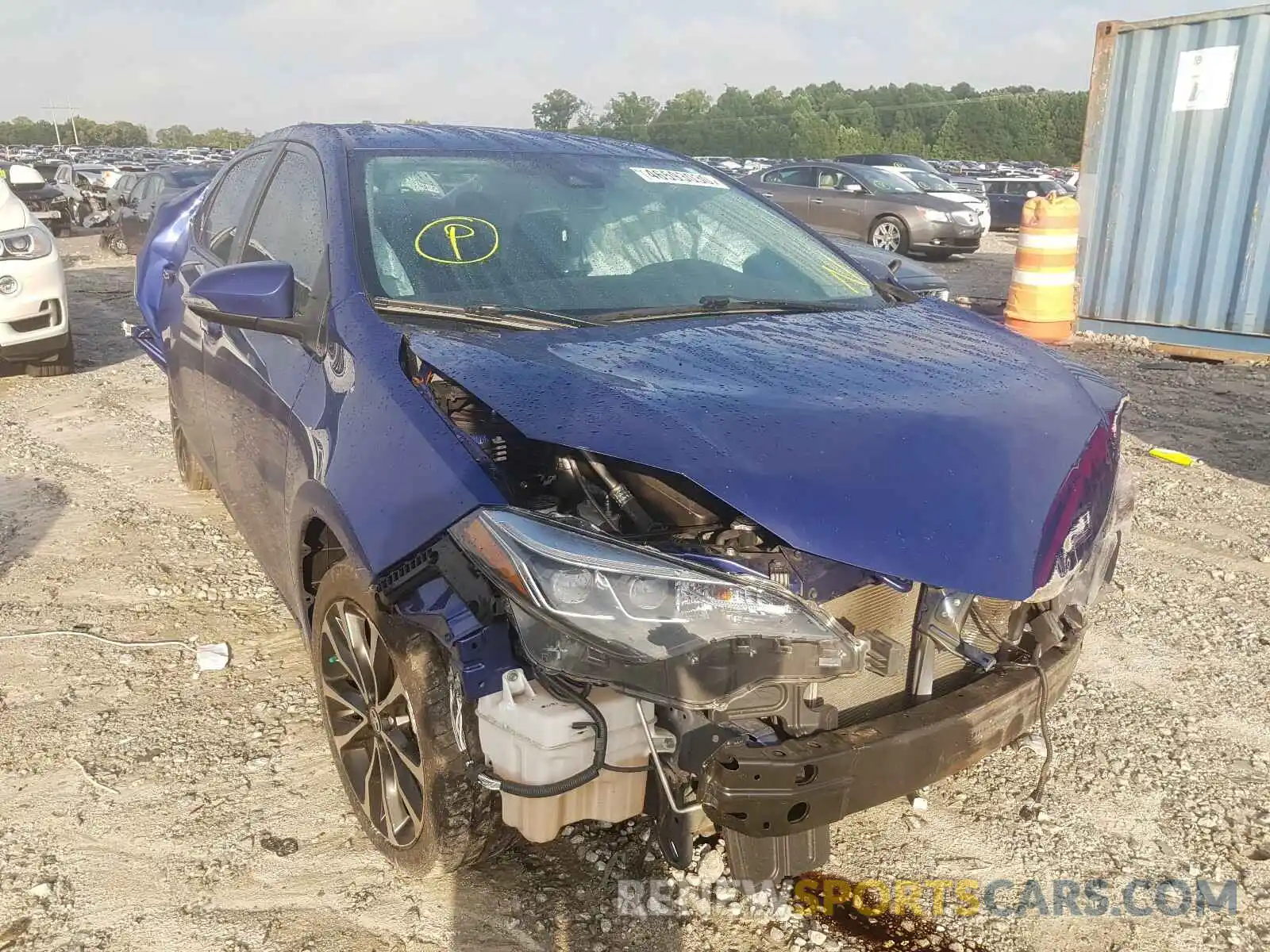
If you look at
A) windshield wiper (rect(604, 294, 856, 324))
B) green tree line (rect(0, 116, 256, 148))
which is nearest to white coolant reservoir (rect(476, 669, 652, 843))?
windshield wiper (rect(604, 294, 856, 324))

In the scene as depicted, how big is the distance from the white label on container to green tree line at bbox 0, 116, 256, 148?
99.7m

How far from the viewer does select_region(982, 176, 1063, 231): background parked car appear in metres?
20.2

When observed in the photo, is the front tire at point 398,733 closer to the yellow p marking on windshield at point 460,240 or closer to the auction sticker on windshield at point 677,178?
→ the yellow p marking on windshield at point 460,240

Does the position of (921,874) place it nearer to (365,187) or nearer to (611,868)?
(611,868)

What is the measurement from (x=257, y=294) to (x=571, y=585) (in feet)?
4.26

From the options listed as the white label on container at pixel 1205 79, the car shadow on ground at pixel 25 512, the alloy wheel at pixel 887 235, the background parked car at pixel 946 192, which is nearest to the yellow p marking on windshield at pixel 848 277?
the car shadow on ground at pixel 25 512

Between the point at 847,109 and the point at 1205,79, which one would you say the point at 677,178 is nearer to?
the point at 1205,79

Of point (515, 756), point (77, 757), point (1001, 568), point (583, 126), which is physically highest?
point (583, 126)

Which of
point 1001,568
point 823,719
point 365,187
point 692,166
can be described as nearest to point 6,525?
point 365,187

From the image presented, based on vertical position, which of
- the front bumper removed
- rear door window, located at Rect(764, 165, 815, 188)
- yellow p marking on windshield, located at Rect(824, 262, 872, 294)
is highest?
rear door window, located at Rect(764, 165, 815, 188)

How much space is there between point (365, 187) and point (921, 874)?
231 centimetres

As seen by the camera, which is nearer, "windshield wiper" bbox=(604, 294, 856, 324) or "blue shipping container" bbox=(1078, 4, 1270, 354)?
"windshield wiper" bbox=(604, 294, 856, 324)

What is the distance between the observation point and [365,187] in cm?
277

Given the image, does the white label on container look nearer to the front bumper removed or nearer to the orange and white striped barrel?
the orange and white striped barrel
